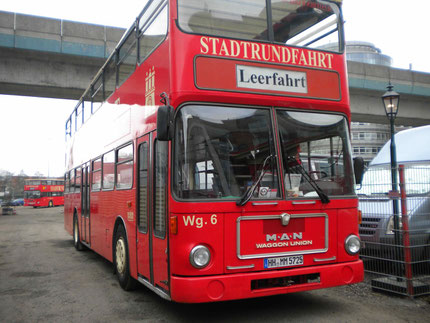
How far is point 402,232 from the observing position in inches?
256

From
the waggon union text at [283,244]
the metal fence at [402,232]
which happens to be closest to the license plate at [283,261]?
the waggon union text at [283,244]

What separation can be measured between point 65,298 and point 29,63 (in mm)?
12746

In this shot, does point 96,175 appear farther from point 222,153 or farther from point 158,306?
point 222,153

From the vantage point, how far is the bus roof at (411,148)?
9.82 meters

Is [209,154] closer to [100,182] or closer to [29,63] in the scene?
[100,182]

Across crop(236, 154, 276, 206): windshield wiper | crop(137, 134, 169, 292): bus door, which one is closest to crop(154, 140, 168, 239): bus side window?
crop(137, 134, 169, 292): bus door

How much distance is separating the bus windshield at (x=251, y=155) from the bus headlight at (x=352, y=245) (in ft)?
1.92

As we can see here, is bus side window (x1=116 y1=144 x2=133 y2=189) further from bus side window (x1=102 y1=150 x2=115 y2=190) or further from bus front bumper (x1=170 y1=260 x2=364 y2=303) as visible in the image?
bus front bumper (x1=170 y1=260 x2=364 y2=303)

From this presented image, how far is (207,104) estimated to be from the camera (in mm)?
5195

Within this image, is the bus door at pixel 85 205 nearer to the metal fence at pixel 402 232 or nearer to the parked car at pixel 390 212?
the parked car at pixel 390 212

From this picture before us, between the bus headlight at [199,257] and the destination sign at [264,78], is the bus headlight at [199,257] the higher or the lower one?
the lower one

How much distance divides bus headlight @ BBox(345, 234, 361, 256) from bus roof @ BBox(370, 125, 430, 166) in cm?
474

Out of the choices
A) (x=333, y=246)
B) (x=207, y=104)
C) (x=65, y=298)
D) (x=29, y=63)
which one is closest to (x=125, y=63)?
(x=207, y=104)

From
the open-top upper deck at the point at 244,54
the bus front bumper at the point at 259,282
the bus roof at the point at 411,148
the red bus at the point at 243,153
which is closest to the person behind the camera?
the bus front bumper at the point at 259,282
